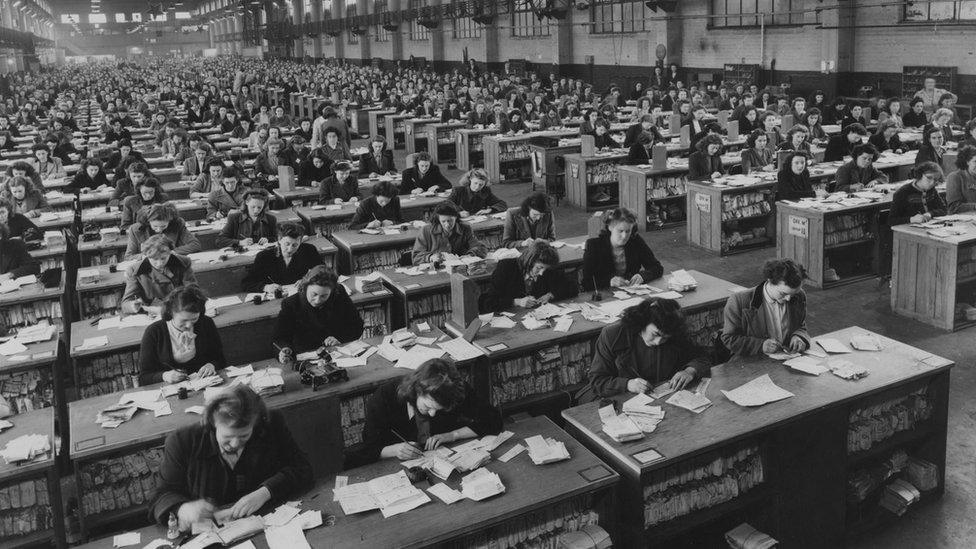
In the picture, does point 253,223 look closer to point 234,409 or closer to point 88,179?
point 88,179

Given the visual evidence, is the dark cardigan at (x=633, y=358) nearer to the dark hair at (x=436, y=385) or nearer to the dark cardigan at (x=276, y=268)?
the dark hair at (x=436, y=385)

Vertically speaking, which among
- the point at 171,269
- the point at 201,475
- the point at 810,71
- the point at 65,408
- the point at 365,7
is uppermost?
the point at 365,7

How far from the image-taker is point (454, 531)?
3600 mm

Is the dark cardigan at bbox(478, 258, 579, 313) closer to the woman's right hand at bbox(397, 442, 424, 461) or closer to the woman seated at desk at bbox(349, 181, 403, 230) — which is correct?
the woman's right hand at bbox(397, 442, 424, 461)

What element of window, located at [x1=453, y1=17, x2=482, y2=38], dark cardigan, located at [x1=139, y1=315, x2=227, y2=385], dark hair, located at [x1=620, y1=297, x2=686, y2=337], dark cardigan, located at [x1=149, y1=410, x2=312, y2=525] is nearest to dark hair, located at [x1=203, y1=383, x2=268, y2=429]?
dark cardigan, located at [x1=149, y1=410, x2=312, y2=525]

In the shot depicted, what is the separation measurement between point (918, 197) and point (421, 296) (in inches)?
221

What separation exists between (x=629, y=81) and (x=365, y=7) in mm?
25606

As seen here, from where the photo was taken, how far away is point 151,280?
6941mm

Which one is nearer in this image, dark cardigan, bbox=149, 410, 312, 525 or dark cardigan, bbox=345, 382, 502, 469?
dark cardigan, bbox=149, 410, 312, 525

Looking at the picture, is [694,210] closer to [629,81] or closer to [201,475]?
[201,475]

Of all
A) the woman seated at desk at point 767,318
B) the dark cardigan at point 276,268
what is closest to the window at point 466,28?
the dark cardigan at point 276,268

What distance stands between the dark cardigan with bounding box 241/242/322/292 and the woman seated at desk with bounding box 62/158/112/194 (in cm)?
624

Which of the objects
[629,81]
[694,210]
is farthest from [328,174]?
[629,81]

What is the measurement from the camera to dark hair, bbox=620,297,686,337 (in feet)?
16.1
